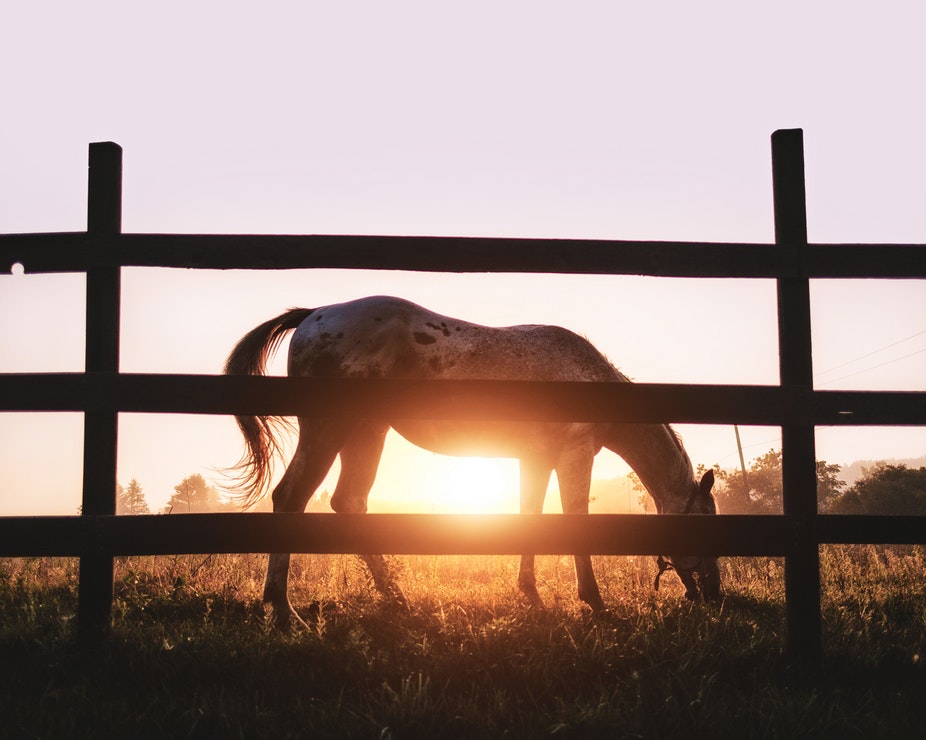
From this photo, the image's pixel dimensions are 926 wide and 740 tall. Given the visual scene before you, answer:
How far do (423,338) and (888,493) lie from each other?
24.7 meters

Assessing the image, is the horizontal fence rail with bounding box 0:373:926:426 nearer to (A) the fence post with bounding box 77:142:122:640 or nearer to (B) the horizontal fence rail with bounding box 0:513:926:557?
(A) the fence post with bounding box 77:142:122:640

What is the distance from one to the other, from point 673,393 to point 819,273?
1068 mm

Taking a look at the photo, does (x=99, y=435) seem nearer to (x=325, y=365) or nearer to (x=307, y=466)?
(x=307, y=466)

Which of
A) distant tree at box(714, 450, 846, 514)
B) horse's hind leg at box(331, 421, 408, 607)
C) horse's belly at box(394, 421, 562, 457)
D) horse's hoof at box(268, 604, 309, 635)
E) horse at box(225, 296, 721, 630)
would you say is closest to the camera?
horse's hoof at box(268, 604, 309, 635)

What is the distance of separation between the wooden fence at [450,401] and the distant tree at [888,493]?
23.6 meters

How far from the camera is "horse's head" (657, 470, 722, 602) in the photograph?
5.89 m

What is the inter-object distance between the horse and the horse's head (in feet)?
0.03

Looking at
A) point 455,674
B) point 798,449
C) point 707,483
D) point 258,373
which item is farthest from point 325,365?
point 798,449

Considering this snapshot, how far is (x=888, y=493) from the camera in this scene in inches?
989

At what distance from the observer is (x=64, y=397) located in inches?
147

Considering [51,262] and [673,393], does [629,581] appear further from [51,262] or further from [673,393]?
[51,262]

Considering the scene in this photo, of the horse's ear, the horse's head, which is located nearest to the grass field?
the horse's head

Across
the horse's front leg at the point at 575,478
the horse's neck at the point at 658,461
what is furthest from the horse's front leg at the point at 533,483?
the horse's neck at the point at 658,461

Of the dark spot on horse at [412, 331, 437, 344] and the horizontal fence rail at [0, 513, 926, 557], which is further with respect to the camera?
the dark spot on horse at [412, 331, 437, 344]
